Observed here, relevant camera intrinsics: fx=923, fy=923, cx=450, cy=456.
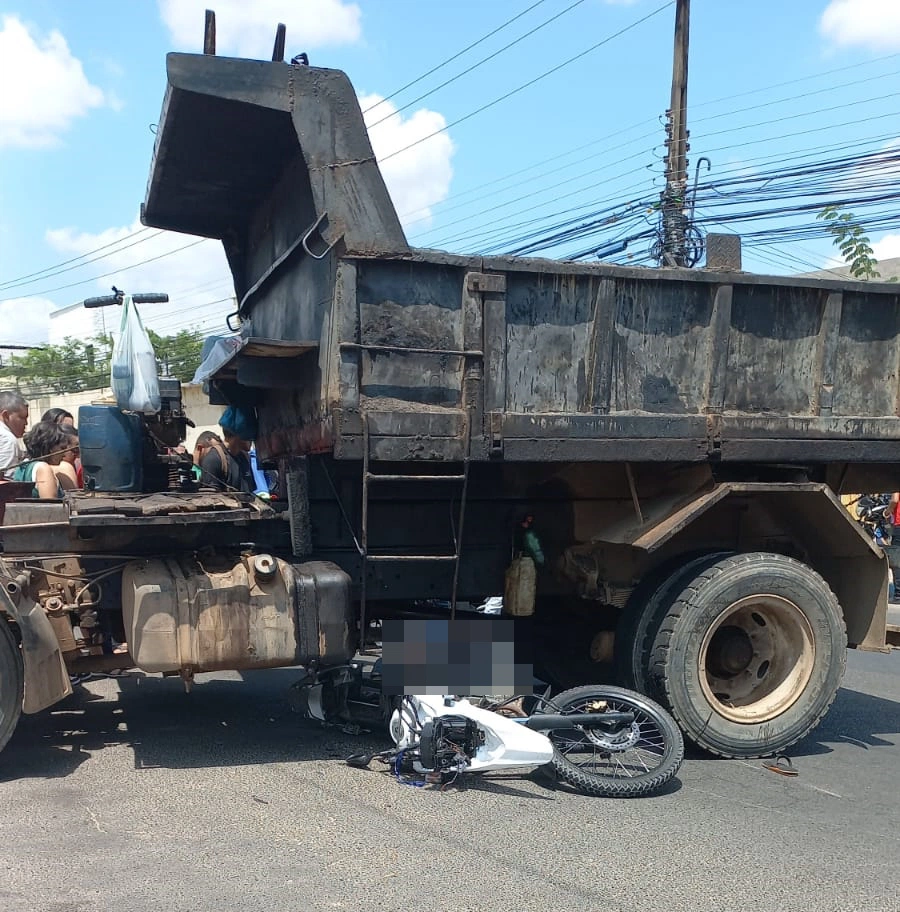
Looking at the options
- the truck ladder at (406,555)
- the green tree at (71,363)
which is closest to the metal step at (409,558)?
the truck ladder at (406,555)

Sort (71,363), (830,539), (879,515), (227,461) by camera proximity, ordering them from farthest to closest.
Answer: (71,363) → (879,515) → (227,461) → (830,539)

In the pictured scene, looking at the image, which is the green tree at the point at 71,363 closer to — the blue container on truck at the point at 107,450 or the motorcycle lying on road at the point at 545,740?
the blue container on truck at the point at 107,450

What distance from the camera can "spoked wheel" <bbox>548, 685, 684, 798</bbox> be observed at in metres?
4.37

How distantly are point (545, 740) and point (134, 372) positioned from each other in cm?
312

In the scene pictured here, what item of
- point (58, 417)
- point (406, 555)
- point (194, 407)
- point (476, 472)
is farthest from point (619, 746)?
point (194, 407)

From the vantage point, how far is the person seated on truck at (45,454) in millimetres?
5605

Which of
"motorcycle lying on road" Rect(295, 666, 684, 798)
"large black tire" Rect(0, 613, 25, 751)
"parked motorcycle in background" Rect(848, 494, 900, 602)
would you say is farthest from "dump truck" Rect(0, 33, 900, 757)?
"parked motorcycle in background" Rect(848, 494, 900, 602)

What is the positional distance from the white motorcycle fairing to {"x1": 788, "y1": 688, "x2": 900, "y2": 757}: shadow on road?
1795mm

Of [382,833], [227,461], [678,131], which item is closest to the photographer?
[382,833]

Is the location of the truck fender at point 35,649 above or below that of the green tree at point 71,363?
below

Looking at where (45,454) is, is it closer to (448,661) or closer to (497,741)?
(448,661)

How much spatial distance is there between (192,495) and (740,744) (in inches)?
130

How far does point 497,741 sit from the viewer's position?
14.2 feet

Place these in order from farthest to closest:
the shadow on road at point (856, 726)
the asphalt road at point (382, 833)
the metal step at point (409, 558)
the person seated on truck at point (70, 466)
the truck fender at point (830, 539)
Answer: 1. the person seated on truck at point (70, 466)
2. the shadow on road at point (856, 726)
3. the truck fender at point (830, 539)
4. the metal step at point (409, 558)
5. the asphalt road at point (382, 833)
